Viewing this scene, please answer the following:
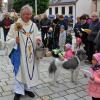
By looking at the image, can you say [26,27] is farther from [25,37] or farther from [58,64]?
[58,64]

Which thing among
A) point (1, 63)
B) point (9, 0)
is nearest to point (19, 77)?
point (1, 63)

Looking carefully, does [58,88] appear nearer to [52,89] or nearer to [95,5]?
[52,89]

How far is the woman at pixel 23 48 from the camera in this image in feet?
19.2

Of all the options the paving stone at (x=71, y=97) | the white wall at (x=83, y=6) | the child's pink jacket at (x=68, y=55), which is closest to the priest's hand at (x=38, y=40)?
the paving stone at (x=71, y=97)

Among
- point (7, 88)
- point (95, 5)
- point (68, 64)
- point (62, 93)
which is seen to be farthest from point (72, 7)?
point (62, 93)

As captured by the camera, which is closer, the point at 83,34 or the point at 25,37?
the point at 25,37

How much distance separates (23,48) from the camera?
5945 mm

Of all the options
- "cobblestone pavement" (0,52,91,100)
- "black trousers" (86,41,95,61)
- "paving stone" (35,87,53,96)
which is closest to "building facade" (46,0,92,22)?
"black trousers" (86,41,95,61)

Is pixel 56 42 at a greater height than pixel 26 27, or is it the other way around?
pixel 26 27

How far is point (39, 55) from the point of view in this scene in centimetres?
607

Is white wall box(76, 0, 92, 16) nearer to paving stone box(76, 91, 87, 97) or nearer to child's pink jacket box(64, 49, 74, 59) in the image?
child's pink jacket box(64, 49, 74, 59)

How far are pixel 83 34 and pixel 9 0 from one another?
2667 inches

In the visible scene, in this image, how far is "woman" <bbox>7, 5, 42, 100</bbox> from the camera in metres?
5.86

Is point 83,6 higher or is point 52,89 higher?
point 83,6
